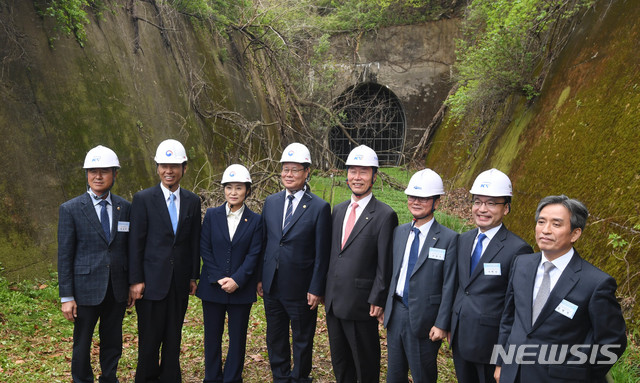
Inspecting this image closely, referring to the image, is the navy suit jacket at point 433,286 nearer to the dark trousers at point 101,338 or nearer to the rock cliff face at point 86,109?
the dark trousers at point 101,338

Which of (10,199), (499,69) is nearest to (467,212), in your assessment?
(499,69)

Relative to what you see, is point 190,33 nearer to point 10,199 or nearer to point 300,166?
point 10,199

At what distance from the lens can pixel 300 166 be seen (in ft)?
13.7

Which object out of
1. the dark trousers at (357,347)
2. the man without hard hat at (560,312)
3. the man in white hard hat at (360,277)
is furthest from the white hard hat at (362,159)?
the man without hard hat at (560,312)

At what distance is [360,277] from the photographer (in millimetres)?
3777

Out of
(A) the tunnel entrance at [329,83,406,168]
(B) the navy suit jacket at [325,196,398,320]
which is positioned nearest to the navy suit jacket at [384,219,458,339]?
(B) the navy suit jacket at [325,196,398,320]

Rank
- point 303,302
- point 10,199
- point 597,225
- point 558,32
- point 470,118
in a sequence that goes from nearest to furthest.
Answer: point 303,302 < point 597,225 < point 10,199 < point 558,32 < point 470,118

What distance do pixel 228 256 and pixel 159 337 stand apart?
2.80 ft

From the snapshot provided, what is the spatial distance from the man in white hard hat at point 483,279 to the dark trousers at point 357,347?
0.76 meters

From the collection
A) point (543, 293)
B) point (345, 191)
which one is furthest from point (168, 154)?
point (345, 191)

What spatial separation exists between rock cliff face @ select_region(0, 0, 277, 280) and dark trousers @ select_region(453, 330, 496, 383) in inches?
201

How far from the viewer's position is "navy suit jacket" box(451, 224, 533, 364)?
3.06 meters

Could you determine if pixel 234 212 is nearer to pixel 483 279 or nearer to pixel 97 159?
pixel 97 159

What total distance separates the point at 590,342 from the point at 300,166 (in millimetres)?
2474
